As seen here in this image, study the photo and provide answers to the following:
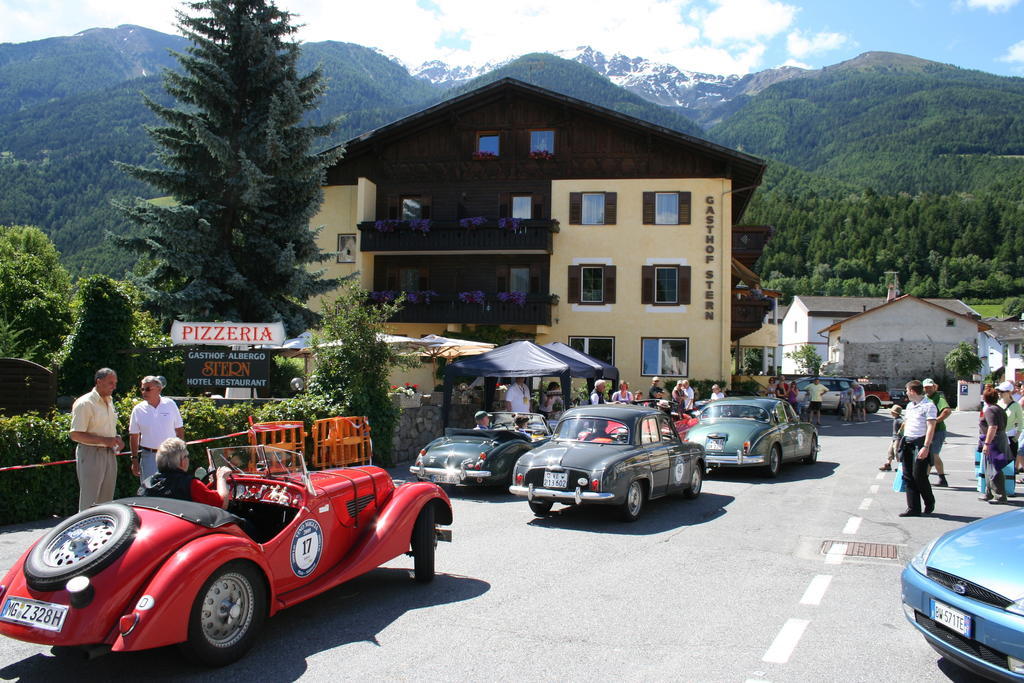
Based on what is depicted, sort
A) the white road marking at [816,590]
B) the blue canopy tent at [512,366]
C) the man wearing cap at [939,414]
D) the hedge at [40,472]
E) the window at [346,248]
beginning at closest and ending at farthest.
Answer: the white road marking at [816,590], the hedge at [40,472], the man wearing cap at [939,414], the blue canopy tent at [512,366], the window at [346,248]

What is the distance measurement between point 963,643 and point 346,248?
3199 cm

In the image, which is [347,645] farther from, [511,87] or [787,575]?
[511,87]

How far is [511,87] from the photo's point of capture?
109 feet

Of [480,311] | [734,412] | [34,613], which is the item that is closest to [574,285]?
[480,311]

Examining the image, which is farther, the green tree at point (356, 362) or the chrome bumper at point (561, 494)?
the green tree at point (356, 362)

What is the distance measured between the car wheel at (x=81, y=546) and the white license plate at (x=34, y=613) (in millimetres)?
103

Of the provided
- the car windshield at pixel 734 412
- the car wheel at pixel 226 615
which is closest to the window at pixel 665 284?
the car windshield at pixel 734 412

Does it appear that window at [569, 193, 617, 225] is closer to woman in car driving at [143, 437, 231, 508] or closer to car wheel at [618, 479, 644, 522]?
car wheel at [618, 479, 644, 522]

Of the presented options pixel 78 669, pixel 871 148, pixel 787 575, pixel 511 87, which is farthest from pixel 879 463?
pixel 871 148

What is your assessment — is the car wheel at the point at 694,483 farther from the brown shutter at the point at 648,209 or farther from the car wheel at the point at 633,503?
the brown shutter at the point at 648,209

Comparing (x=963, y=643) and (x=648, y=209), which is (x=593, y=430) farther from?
(x=648, y=209)

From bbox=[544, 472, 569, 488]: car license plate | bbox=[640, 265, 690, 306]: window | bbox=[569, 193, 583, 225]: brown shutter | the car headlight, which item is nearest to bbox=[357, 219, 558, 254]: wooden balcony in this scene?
bbox=[569, 193, 583, 225]: brown shutter

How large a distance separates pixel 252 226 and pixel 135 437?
1464cm

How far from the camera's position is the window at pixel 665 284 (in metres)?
32.5
